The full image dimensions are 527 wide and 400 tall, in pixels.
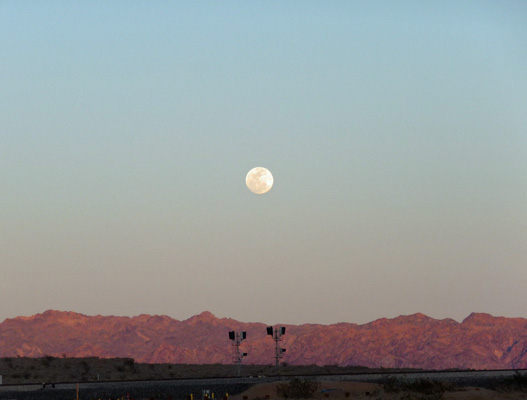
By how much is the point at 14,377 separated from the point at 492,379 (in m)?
50.0

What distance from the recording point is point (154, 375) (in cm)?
9338

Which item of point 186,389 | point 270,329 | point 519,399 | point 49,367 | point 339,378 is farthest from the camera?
point 49,367

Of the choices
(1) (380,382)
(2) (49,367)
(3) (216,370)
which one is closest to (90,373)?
(2) (49,367)

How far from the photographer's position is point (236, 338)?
84.5 metres

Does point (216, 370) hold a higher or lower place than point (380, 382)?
higher

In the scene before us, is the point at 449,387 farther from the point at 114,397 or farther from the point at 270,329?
the point at 270,329

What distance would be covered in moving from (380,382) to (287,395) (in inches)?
392

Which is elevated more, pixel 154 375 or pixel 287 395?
pixel 154 375

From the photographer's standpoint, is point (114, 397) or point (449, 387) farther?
point (114, 397)

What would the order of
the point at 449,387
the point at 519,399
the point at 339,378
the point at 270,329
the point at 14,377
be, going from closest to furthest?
the point at 519,399 < the point at 449,387 < the point at 339,378 < the point at 270,329 < the point at 14,377

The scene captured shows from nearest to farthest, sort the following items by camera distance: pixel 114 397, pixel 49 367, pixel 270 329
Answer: pixel 114 397 < pixel 270 329 < pixel 49 367

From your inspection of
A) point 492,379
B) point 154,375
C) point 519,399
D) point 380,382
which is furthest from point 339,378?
point 154,375

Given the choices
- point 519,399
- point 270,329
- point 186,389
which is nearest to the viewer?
point 519,399

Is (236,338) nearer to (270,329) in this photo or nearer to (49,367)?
(270,329)
